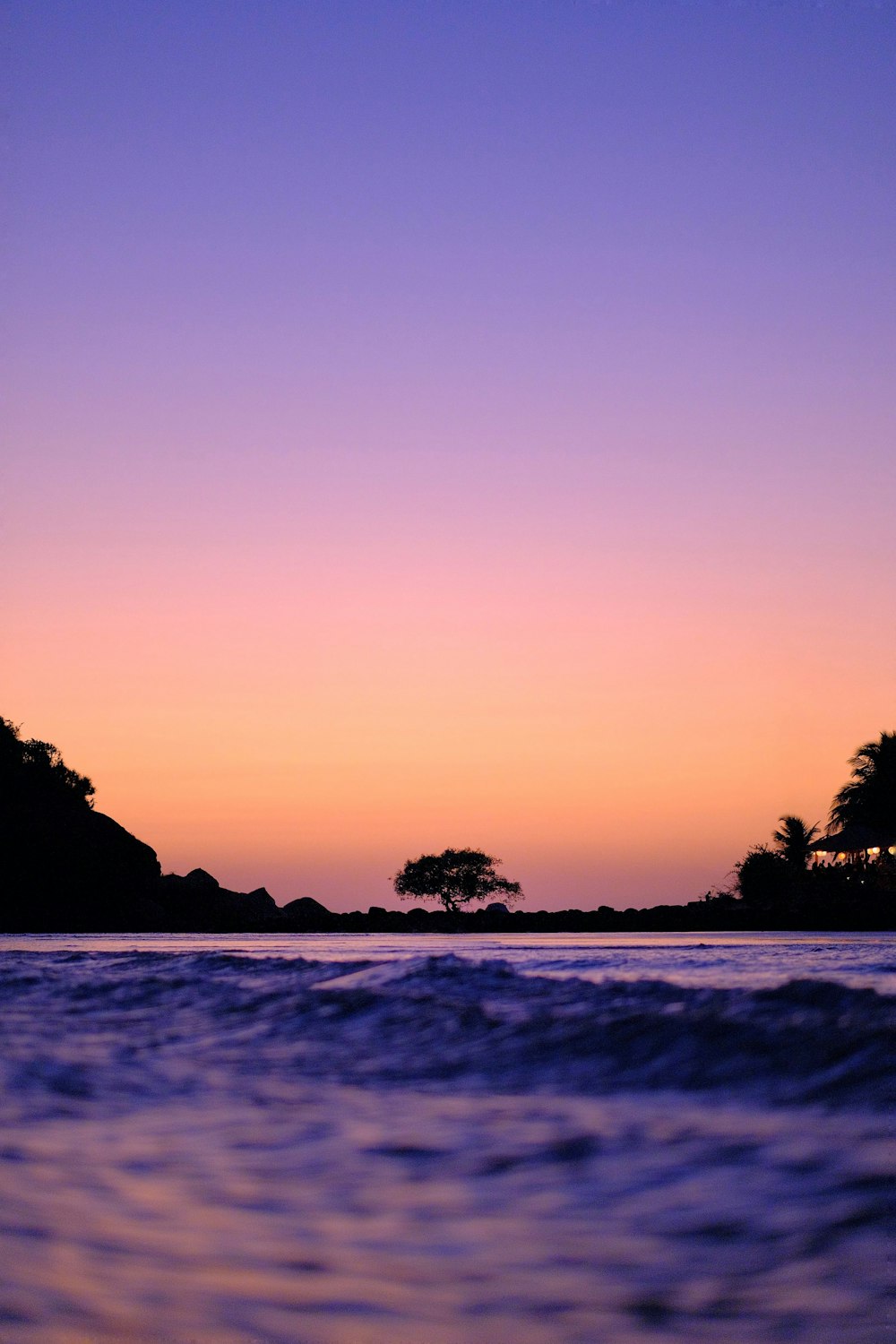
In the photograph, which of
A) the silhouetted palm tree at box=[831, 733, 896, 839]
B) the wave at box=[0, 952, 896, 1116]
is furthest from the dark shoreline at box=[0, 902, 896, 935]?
the wave at box=[0, 952, 896, 1116]

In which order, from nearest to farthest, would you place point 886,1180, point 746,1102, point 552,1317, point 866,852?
point 552,1317 < point 886,1180 < point 746,1102 < point 866,852

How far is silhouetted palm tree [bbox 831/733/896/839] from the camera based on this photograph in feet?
185

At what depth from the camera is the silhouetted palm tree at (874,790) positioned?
5631 cm

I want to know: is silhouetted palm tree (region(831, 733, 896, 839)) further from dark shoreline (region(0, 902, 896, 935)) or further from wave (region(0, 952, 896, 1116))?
wave (region(0, 952, 896, 1116))

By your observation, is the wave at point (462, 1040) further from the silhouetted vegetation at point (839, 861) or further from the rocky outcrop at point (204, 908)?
the rocky outcrop at point (204, 908)

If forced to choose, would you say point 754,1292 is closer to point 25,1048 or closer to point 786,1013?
point 786,1013

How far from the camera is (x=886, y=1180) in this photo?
8.75 feet

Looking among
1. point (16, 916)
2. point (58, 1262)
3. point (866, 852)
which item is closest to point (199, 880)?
point (16, 916)

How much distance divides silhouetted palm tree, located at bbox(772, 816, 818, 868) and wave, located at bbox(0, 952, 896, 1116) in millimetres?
54462

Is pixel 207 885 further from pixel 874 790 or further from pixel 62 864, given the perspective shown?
pixel 874 790

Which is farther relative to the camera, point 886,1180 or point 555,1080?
point 555,1080

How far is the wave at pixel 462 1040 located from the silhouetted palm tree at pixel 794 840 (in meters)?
54.5

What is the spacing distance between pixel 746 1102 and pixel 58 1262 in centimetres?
241

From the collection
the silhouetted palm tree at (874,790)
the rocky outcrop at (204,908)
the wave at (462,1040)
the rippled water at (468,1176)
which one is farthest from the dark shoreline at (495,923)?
the rippled water at (468,1176)
